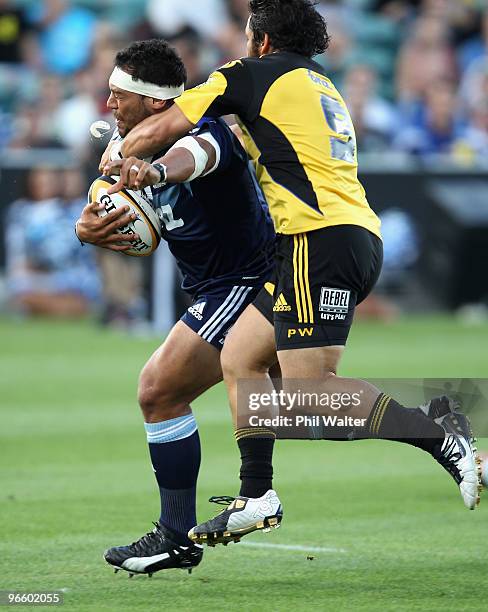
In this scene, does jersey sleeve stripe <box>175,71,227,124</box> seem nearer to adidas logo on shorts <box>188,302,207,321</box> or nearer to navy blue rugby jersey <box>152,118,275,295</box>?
navy blue rugby jersey <box>152,118,275,295</box>

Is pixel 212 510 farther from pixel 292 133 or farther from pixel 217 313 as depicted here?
pixel 292 133

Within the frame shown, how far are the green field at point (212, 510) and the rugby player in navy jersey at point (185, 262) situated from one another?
287 mm

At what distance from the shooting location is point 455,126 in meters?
20.8

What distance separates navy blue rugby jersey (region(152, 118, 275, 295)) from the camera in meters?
6.29

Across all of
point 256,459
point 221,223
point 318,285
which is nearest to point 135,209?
point 221,223

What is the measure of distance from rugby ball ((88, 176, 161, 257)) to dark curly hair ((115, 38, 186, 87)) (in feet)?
1.56

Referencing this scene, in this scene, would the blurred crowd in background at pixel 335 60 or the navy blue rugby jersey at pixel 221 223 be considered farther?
the blurred crowd in background at pixel 335 60

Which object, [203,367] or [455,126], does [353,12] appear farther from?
[203,367]

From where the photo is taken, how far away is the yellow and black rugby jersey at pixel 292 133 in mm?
5832

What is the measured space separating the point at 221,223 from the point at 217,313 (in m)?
0.41

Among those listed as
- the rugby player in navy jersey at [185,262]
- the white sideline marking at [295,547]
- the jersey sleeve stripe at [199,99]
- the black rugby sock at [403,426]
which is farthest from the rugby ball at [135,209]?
the white sideline marking at [295,547]

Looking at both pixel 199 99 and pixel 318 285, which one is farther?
pixel 318 285

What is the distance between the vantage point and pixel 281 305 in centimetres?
594

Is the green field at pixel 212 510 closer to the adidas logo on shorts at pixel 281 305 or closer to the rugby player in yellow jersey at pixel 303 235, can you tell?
the rugby player in yellow jersey at pixel 303 235
